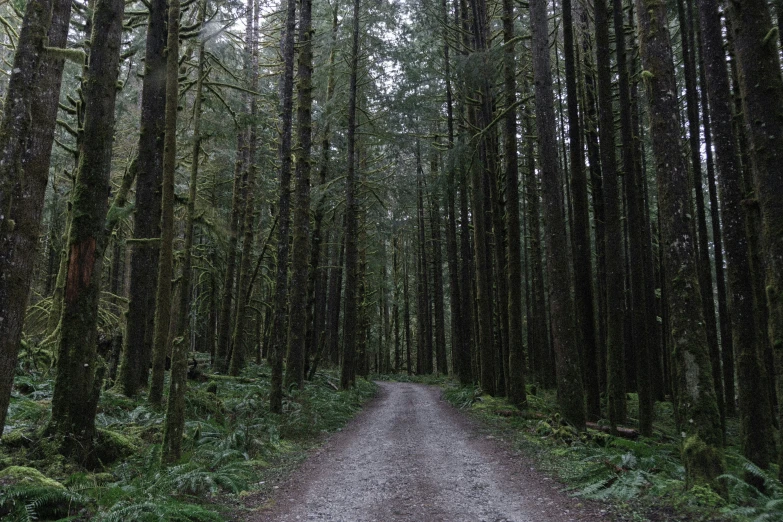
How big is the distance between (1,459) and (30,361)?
20.2ft

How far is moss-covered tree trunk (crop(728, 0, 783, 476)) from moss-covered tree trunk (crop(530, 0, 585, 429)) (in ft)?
13.7

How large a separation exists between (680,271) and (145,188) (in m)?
10.1

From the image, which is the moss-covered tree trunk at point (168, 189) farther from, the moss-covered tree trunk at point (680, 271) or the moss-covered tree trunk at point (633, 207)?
the moss-covered tree trunk at point (633, 207)

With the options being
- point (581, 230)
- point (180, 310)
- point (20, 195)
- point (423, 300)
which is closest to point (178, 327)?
point (180, 310)

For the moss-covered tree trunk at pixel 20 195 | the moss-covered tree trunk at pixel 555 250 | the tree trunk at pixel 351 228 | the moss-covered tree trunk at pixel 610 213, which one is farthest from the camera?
the tree trunk at pixel 351 228

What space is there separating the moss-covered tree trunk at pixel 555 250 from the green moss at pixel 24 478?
874 centimetres

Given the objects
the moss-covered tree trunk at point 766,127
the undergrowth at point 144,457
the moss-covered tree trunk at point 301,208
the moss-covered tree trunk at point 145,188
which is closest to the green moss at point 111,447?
the undergrowth at point 144,457

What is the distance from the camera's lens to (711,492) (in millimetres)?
5199

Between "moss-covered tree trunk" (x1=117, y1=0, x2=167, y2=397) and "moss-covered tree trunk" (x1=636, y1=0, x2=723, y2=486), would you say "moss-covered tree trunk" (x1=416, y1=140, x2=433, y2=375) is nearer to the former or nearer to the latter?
"moss-covered tree trunk" (x1=117, y1=0, x2=167, y2=397)

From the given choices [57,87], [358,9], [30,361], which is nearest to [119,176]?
[30,361]

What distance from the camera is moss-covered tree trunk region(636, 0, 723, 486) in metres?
5.55

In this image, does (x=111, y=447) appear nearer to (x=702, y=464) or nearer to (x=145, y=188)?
(x=145, y=188)

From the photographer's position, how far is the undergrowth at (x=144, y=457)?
4.49 meters

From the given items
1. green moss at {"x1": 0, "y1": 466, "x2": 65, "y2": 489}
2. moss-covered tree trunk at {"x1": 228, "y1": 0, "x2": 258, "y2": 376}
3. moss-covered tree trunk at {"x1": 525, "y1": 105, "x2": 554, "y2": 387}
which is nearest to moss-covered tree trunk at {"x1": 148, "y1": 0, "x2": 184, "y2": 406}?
green moss at {"x1": 0, "y1": 466, "x2": 65, "y2": 489}
